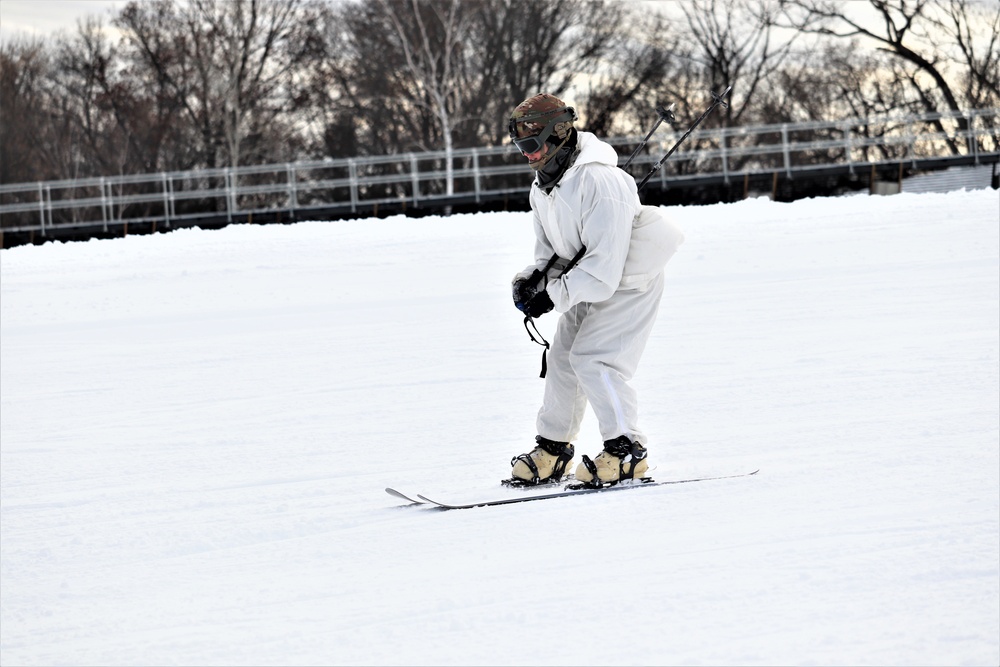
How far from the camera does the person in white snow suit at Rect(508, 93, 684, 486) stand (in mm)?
4164

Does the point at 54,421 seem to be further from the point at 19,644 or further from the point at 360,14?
the point at 360,14

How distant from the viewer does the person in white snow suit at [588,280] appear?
4.16m

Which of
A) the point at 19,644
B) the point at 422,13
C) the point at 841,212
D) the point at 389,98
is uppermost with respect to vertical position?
the point at 422,13

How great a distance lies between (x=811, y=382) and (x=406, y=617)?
11.7 feet

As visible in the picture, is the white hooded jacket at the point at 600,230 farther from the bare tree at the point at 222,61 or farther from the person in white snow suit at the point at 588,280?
the bare tree at the point at 222,61

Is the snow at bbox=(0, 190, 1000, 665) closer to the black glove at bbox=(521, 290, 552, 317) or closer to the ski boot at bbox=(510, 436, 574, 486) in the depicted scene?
the ski boot at bbox=(510, 436, 574, 486)

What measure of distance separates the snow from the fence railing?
9293 millimetres


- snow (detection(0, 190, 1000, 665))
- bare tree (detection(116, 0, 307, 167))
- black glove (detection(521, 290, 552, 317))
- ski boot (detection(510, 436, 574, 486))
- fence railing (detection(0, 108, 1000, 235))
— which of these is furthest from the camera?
bare tree (detection(116, 0, 307, 167))

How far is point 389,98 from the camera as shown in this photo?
2791 cm

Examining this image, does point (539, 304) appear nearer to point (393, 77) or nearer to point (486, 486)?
point (486, 486)

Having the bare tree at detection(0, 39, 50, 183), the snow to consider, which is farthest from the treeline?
the snow

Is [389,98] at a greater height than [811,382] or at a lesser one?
greater

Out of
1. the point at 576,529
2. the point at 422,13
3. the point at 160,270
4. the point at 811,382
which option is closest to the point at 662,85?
the point at 422,13

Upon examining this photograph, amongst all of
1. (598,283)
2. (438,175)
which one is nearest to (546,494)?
(598,283)
